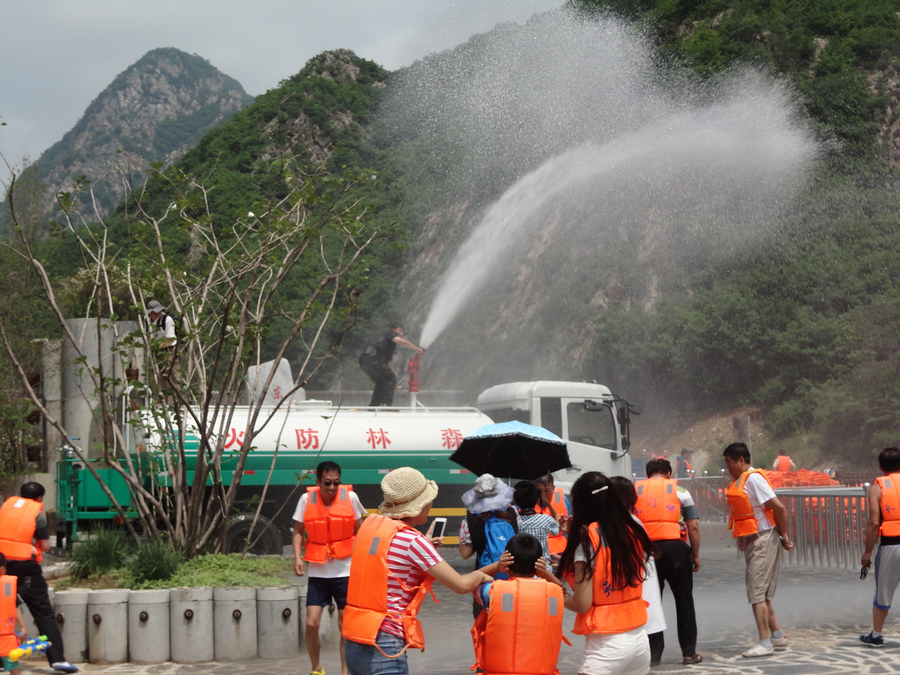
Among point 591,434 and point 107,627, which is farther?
point 591,434

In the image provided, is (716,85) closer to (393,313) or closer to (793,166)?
(793,166)

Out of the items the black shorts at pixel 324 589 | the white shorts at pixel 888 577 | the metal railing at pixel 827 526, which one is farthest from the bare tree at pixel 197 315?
the metal railing at pixel 827 526

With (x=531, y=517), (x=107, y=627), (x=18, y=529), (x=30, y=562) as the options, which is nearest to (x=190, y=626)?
(x=107, y=627)

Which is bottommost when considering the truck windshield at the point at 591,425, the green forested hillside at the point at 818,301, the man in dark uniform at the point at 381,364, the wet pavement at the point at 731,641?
the wet pavement at the point at 731,641

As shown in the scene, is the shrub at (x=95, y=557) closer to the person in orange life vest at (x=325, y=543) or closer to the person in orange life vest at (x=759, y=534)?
the person in orange life vest at (x=325, y=543)

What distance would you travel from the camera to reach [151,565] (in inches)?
343

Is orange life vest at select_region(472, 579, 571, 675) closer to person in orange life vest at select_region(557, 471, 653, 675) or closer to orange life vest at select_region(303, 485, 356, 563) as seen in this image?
person in orange life vest at select_region(557, 471, 653, 675)

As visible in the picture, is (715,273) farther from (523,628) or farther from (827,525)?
(523,628)

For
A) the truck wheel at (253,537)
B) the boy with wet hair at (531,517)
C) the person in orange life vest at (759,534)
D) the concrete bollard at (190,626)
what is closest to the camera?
the boy with wet hair at (531,517)

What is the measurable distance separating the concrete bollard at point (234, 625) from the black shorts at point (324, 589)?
1.23m

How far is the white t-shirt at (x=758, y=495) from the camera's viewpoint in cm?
774

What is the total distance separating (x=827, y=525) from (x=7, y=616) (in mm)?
11298

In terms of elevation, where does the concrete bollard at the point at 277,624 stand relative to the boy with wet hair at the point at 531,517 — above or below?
below

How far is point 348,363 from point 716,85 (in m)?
24.2
